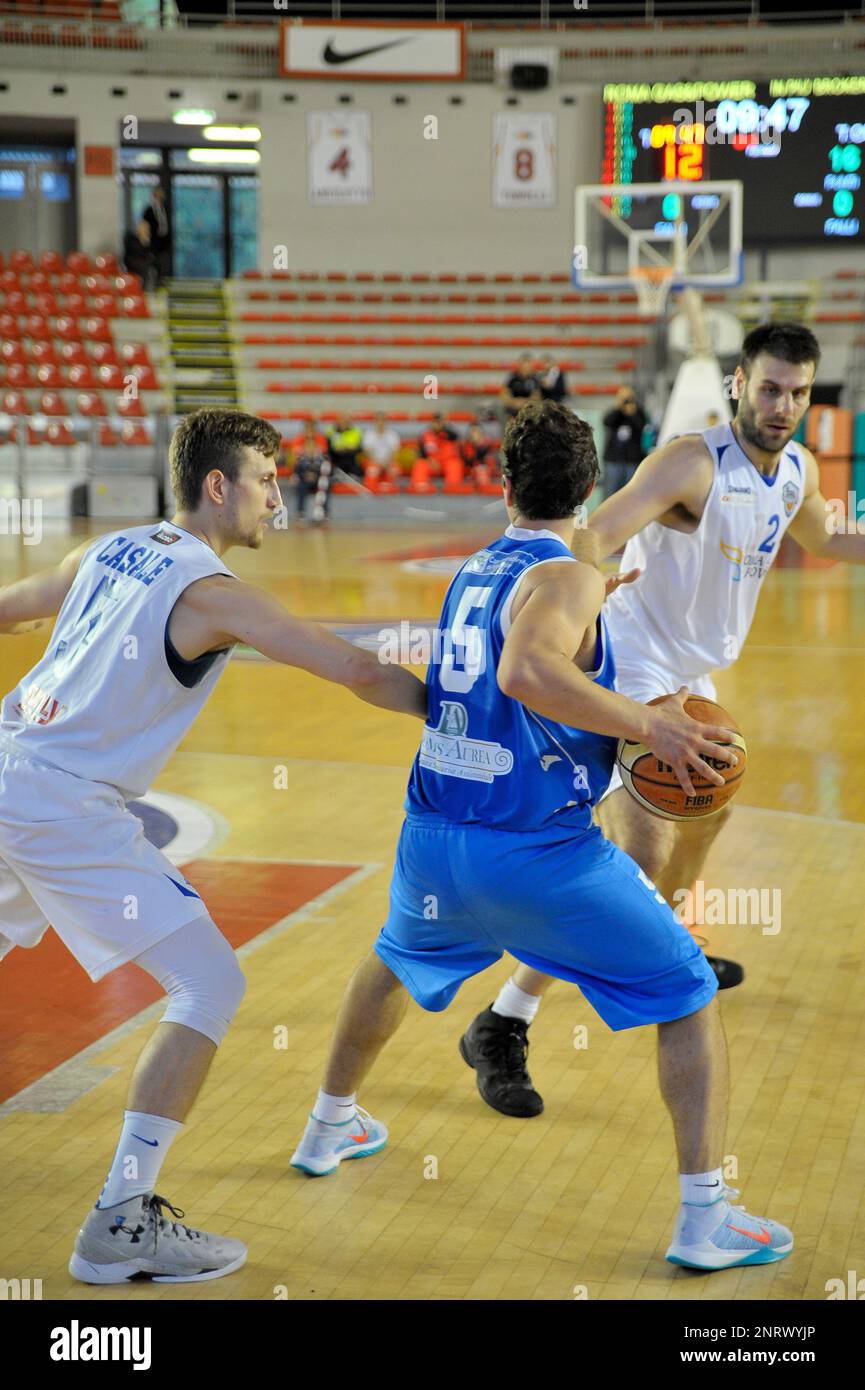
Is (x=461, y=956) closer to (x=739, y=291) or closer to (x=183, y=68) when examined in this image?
(x=739, y=291)

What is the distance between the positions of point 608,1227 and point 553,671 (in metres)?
1.25

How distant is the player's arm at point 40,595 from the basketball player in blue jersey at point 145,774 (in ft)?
0.61

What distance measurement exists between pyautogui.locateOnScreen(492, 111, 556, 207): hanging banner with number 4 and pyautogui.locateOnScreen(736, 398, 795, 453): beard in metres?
23.0

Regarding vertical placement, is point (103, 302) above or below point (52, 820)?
above

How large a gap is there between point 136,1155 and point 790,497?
2.95 m

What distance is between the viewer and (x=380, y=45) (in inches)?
1021

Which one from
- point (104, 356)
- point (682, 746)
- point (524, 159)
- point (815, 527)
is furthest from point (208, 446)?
point (524, 159)

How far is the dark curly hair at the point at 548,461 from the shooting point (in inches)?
124

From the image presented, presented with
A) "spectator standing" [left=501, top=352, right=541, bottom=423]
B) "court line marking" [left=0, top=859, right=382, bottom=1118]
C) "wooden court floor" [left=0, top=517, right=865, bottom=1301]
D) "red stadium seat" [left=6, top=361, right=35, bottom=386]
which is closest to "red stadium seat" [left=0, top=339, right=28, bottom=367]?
"red stadium seat" [left=6, top=361, right=35, bottom=386]

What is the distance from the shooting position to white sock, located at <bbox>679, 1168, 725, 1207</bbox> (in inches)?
119

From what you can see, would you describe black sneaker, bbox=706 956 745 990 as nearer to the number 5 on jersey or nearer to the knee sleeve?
the number 5 on jersey

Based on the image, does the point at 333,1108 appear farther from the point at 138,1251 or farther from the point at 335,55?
the point at 335,55
